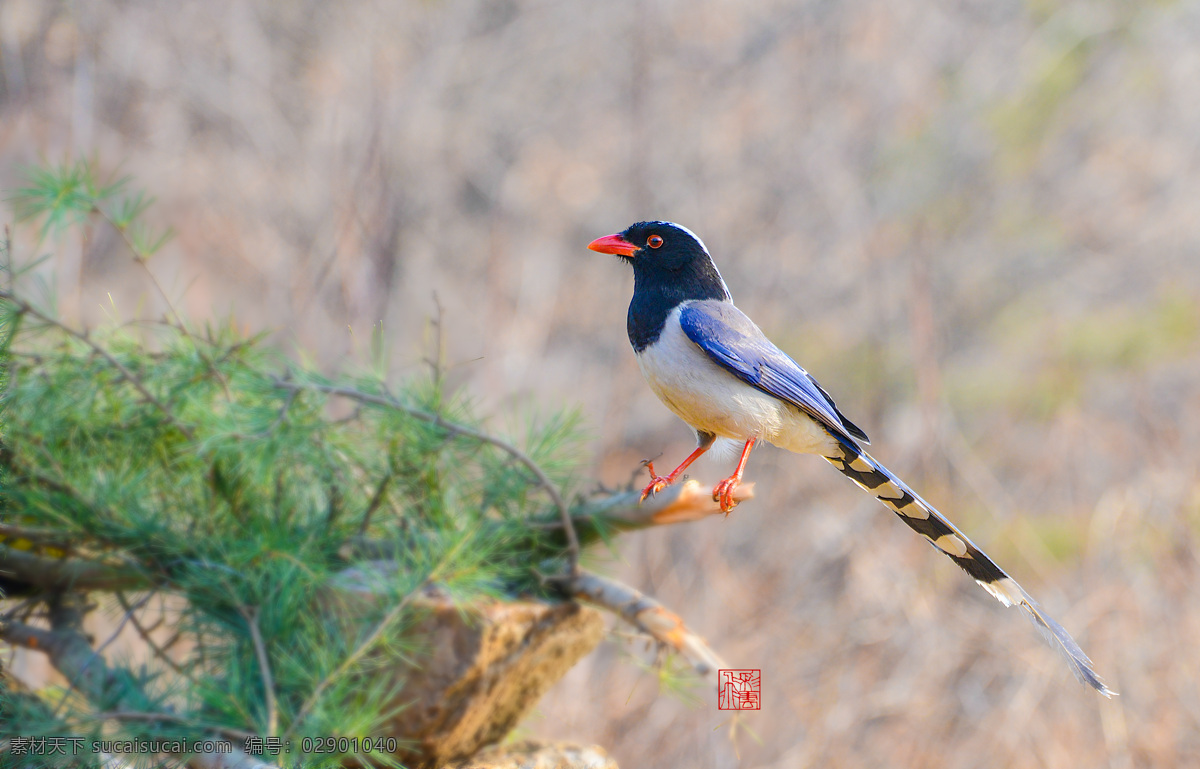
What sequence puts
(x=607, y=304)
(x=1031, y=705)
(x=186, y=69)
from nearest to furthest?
(x=1031, y=705)
(x=186, y=69)
(x=607, y=304)

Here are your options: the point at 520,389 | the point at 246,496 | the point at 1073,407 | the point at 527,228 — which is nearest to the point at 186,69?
the point at 527,228

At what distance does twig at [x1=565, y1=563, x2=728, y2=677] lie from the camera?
67.7 inches

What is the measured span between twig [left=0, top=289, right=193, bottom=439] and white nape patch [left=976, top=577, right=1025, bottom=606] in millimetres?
1475

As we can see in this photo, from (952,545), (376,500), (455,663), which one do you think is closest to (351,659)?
(455,663)

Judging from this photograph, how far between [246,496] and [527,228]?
3.88 m

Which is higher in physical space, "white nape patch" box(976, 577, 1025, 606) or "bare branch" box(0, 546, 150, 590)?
"white nape patch" box(976, 577, 1025, 606)

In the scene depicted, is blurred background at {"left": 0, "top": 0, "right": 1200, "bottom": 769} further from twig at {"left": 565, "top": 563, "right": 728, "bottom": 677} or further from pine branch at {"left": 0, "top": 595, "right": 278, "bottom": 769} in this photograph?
pine branch at {"left": 0, "top": 595, "right": 278, "bottom": 769}

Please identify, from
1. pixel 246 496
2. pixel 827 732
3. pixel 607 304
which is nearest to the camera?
pixel 246 496

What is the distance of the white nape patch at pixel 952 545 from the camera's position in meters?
0.98

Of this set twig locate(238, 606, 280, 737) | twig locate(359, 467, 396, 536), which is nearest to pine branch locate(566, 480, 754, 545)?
twig locate(359, 467, 396, 536)

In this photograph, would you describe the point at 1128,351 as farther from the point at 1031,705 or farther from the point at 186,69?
the point at 186,69

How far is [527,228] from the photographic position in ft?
18.0

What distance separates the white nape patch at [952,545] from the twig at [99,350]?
4.63 feet

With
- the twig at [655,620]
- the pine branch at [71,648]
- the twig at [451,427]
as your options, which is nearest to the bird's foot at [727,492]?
the twig at [451,427]
